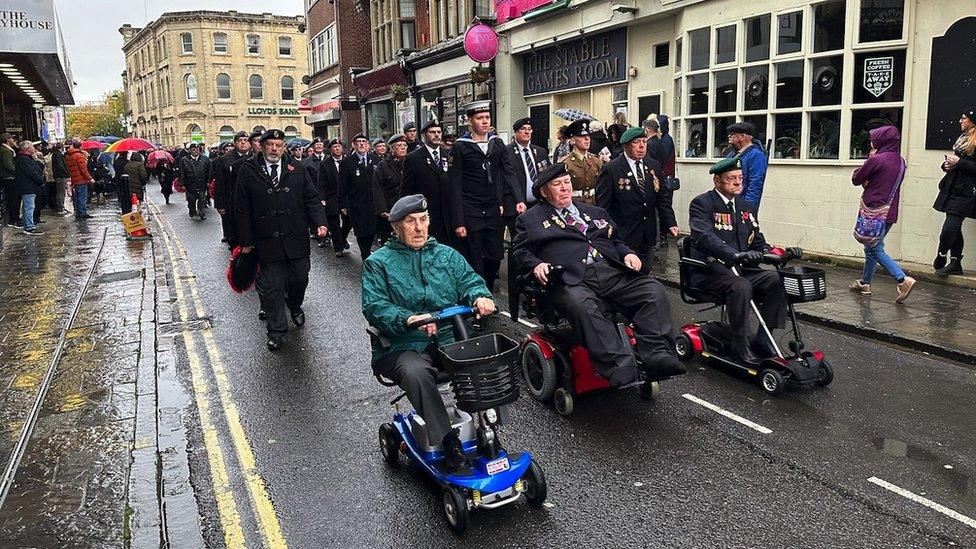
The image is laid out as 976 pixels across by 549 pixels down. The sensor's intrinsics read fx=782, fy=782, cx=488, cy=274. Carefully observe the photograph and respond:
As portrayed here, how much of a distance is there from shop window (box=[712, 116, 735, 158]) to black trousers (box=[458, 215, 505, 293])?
5.52m

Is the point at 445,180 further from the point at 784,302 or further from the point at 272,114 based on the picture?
the point at 272,114

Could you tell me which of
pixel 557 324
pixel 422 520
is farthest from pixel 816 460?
pixel 422 520

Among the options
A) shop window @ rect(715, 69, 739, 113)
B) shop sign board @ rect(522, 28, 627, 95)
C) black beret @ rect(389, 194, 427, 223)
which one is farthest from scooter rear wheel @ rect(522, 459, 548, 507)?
shop sign board @ rect(522, 28, 627, 95)

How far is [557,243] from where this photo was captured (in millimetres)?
6016

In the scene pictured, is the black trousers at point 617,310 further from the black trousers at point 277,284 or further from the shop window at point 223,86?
the shop window at point 223,86

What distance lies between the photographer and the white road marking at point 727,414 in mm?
5262

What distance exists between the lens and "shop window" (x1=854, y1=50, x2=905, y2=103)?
1012cm

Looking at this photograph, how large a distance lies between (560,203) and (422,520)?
2.82 meters

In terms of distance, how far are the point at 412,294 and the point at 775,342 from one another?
313 cm

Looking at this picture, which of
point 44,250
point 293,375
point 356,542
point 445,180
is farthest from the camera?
point 44,250

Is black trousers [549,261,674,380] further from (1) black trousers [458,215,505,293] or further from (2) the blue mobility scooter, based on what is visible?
(1) black trousers [458,215,505,293]

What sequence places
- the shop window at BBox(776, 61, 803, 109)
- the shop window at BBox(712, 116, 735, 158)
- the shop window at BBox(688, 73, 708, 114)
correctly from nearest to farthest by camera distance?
the shop window at BBox(776, 61, 803, 109) < the shop window at BBox(712, 116, 735, 158) < the shop window at BBox(688, 73, 708, 114)

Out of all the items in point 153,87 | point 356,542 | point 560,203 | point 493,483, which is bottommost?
point 356,542

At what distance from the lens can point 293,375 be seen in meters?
6.80
